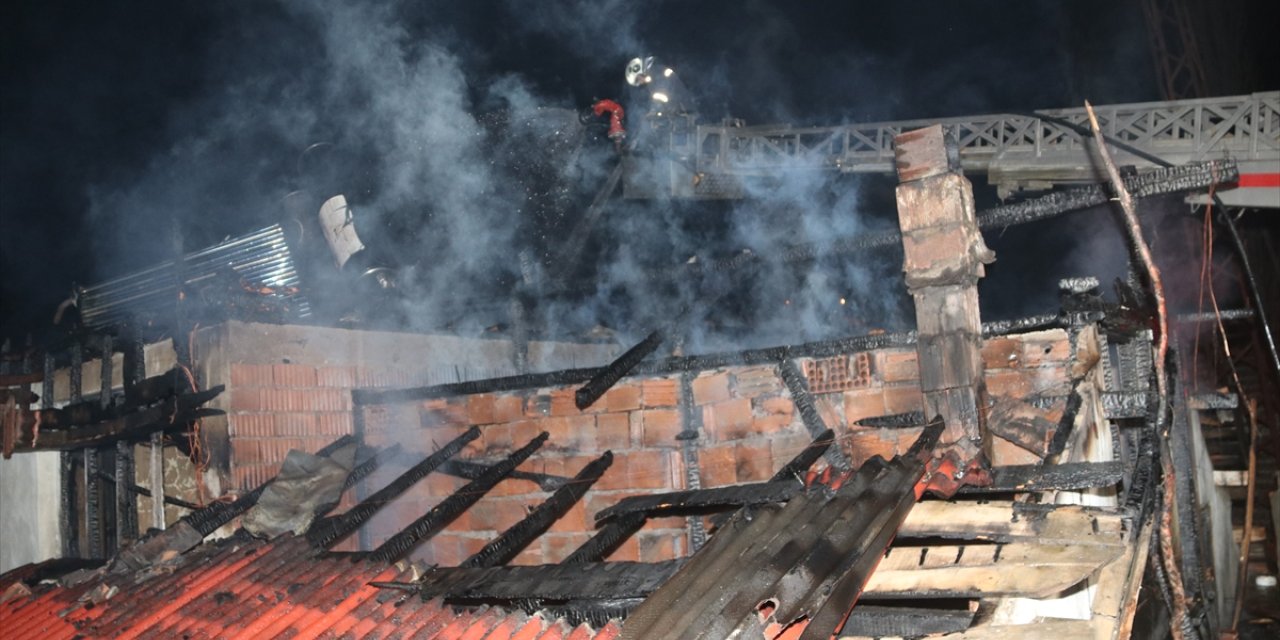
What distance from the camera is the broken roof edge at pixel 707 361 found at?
4.67 metres

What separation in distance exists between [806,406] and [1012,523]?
171cm

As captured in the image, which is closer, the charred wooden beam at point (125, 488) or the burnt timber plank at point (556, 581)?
the burnt timber plank at point (556, 581)

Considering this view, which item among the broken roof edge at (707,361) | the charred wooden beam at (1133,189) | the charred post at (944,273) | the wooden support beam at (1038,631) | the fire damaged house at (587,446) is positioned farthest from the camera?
the charred wooden beam at (1133,189)

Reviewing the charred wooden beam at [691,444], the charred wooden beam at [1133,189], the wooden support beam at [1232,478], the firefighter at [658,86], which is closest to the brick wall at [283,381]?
the charred wooden beam at [691,444]

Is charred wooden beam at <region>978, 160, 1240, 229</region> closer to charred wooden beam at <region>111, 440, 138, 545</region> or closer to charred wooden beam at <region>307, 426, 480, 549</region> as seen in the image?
charred wooden beam at <region>307, 426, 480, 549</region>

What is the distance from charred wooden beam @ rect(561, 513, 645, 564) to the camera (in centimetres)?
439

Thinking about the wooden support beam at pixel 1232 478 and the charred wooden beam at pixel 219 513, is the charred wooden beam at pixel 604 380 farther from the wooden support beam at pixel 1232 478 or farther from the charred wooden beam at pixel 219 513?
the wooden support beam at pixel 1232 478

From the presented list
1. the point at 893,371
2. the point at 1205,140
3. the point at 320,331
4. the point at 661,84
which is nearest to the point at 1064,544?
the point at 893,371

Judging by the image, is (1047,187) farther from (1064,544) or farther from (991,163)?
(1064,544)

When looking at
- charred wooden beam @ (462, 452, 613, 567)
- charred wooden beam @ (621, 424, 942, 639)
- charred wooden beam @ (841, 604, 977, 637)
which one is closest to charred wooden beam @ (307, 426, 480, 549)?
charred wooden beam @ (462, 452, 613, 567)

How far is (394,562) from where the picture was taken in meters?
5.06

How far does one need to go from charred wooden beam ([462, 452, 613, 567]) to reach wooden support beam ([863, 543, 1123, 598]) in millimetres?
2133

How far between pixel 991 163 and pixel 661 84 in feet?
26.6

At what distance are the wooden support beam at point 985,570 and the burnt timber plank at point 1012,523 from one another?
0.17 ft
